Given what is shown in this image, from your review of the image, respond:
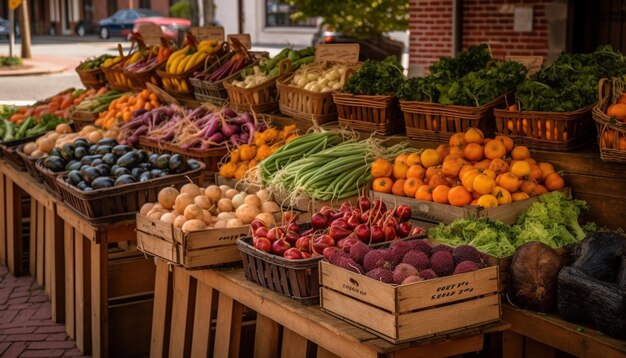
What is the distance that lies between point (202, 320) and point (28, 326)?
2.09 meters

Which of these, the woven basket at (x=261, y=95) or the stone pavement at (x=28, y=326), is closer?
the stone pavement at (x=28, y=326)

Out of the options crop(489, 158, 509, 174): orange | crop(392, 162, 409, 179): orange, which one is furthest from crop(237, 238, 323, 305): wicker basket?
crop(489, 158, 509, 174): orange

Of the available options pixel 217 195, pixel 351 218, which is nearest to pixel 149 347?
pixel 217 195

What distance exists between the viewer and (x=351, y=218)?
427cm

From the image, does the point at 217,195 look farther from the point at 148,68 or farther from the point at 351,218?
the point at 148,68

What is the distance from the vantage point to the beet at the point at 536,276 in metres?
3.77

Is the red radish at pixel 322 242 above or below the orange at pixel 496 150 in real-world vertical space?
below

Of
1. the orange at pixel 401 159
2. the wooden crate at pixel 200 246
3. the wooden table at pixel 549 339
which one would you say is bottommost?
the wooden table at pixel 549 339

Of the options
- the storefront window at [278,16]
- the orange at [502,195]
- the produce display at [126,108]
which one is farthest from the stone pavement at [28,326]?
the storefront window at [278,16]

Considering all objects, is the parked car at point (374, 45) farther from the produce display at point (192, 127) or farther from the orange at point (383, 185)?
the orange at point (383, 185)

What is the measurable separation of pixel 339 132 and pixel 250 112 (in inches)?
49.5

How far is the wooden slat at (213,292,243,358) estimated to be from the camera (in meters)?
4.57

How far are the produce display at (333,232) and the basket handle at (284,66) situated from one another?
9.12ft

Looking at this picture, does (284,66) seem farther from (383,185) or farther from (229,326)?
(229,326)
